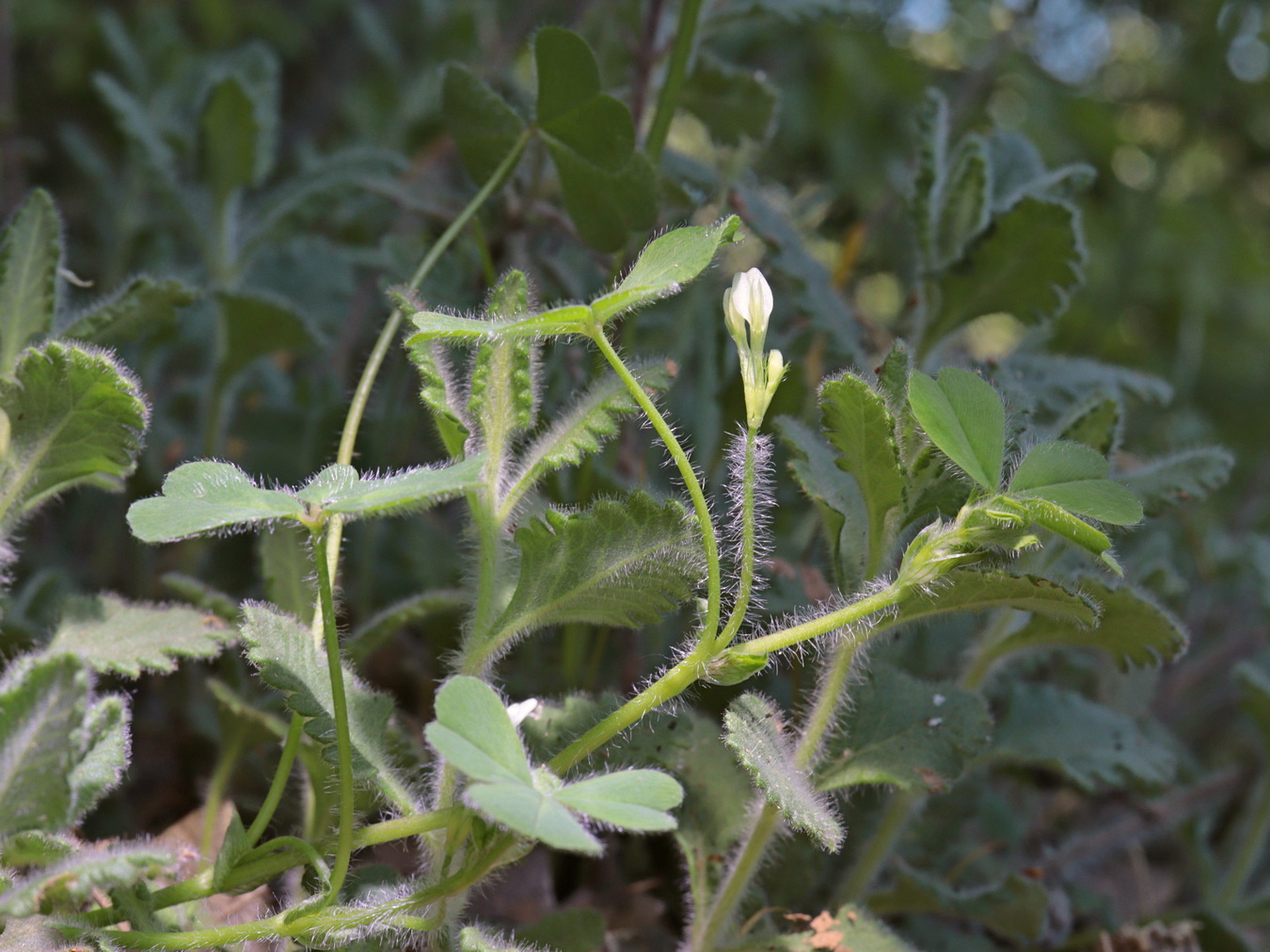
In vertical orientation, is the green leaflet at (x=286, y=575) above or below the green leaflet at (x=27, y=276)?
below

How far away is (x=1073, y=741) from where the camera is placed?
1.10m

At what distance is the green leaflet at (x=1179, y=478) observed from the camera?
979mm

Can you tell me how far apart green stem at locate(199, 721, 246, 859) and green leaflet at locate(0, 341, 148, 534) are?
282 mm

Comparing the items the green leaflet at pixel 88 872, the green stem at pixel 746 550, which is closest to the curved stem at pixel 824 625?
the green stem at pixel 746 550

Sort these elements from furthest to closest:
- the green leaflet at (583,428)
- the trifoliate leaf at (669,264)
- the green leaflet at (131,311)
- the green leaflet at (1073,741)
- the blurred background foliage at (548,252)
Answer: the blurred background foliage at (548,252), the green leaflet at (1073,741), the green leaflet at (131,311), the green leaflet at (583,428), the trifoliate leaf at (669,264)

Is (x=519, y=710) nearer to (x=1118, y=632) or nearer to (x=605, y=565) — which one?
(x=605, y=565)

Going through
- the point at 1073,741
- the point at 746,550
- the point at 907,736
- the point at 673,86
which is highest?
the point at 673,86

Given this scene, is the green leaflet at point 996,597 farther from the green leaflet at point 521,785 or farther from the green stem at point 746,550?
the green leaflet at point 521,785

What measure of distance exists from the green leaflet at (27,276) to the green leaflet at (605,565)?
0.47 metres

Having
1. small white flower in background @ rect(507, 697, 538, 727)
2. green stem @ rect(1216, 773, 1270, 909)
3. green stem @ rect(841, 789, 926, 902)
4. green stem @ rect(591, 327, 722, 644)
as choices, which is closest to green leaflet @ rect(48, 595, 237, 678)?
small white flower in background @ rect(507, 697, 538, 727)

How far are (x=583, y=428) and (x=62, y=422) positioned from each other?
39 centimetres

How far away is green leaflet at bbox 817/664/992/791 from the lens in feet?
2.80

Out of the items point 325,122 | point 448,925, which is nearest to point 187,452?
point 448,925

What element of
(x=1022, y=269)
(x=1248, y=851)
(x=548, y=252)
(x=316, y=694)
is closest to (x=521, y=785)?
(x=316, y=694)
